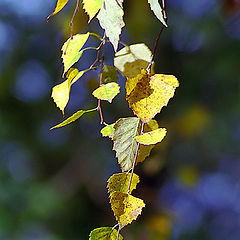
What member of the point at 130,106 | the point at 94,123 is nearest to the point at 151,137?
the point at 130,106

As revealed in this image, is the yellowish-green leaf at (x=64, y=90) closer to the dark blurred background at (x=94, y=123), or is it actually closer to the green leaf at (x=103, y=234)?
the green leaf at (x=103, y=234)

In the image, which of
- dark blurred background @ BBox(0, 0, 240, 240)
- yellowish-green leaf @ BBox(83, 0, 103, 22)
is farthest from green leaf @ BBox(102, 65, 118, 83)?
dark blurred background @ BBox(0, 0, 240, 240)

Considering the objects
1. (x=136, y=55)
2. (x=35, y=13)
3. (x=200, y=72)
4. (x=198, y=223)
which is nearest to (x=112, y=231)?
(x=136, y=55)

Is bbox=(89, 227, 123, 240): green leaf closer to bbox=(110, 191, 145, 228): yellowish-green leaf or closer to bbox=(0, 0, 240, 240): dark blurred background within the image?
bbox=(110, 191, 145, 228): yellowish-green leaf

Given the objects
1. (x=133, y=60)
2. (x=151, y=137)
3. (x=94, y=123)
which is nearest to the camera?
(x=151, y=137)

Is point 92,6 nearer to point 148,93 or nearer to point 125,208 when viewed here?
point 148,93
